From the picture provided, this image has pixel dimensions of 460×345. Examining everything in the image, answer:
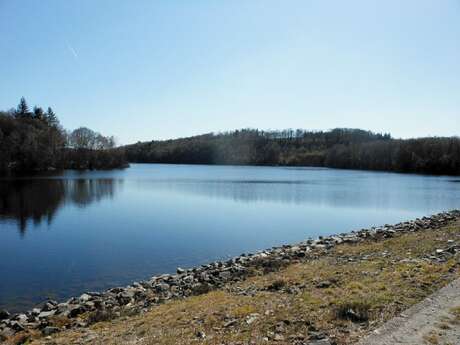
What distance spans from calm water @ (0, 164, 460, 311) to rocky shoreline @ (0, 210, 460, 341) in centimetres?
196

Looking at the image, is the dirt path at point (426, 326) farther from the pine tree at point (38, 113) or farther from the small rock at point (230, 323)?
the pine tree at point (38, 113)

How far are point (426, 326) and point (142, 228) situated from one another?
2162 centimetres

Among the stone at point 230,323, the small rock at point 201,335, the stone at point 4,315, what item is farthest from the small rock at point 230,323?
the stone at point 4,315

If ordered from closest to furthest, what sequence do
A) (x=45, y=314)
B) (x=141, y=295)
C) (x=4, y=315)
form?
(x=45, y=314), (x=4, y=315), (x=141, y=295)

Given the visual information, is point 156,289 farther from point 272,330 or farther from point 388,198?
point 388,198

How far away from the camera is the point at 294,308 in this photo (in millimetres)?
7883

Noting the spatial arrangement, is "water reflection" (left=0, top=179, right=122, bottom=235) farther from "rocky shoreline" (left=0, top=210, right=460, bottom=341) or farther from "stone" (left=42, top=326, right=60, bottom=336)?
"stone" (left=42, top=326, right=60, bottom=336)

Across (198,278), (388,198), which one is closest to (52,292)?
(198,278)

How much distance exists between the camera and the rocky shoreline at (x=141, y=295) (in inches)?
393

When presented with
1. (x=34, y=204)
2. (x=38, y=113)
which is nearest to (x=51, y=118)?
(x=38, y=113)

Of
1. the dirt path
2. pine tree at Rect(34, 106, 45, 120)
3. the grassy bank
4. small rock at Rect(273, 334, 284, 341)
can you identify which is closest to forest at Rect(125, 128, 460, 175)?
pine tree at Rect(34, 106, 45, 120)

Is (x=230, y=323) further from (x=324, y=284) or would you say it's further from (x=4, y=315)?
(x=4, y=315)

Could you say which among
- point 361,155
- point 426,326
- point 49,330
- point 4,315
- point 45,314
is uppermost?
point 361,155

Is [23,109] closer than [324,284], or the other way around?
[324,284]
